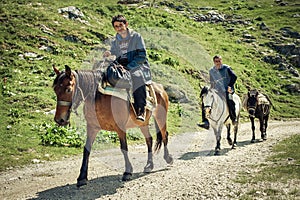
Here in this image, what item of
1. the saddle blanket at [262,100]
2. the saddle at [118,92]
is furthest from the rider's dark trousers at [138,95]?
the saddle blanket at [262,100]

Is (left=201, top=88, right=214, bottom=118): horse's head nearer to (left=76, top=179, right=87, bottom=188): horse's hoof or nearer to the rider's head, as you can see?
the rider's head

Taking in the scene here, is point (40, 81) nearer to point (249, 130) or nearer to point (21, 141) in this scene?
point (21, 141)

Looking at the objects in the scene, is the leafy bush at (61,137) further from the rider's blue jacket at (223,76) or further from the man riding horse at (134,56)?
the rider's blue jacket at (223,76)

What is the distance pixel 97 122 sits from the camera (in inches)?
330

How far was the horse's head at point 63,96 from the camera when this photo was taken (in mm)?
7230

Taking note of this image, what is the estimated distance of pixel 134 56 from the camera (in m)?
9.05

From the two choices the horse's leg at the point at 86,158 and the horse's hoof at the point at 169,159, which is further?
the horse's hoof at the point at 169,159

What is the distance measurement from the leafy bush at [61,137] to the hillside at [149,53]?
360mm

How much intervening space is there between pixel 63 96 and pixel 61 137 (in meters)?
6.75

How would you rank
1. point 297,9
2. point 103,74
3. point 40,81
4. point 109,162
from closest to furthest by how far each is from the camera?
point 103,74
point 109,162
point 40,81
point 297,9

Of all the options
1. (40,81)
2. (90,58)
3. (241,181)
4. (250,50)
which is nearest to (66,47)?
(90,58)

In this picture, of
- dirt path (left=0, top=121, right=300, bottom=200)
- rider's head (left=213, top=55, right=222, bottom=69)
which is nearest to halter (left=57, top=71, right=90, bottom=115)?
dirt path (left=0, top=121, right=300, bottom=200)

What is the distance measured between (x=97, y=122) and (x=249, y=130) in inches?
539

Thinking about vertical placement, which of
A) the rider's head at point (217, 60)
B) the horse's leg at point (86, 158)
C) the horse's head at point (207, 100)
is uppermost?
the rider's head at point (217, 60)
